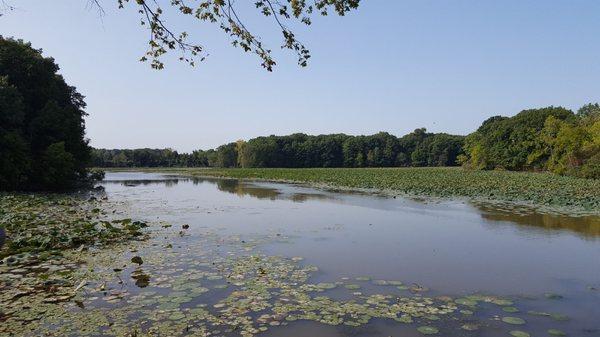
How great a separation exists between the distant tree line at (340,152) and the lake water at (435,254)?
309 ft

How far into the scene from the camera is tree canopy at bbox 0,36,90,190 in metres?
25.1

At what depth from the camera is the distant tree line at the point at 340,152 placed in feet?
362

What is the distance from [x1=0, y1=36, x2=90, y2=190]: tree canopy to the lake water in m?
11.0

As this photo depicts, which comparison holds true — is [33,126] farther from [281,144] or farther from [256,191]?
[281,144]

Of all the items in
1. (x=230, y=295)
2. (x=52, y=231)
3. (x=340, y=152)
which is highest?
(x=340, y=152)

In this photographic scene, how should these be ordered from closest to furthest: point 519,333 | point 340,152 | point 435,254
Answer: point 519,333, point 435,254, point 340,152

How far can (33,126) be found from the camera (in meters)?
28.1

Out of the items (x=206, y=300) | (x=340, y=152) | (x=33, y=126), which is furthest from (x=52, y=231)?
(x=340, y=152)

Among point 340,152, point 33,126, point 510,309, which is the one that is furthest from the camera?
point 340,152

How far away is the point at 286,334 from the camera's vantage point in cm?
548

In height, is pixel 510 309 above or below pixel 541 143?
below

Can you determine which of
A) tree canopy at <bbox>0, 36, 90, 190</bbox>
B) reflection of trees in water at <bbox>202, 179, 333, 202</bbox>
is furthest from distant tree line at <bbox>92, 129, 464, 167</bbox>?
tree canopy at <bbox>0, 36, 90, 190</bbox>

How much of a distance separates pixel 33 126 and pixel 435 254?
89.1ft

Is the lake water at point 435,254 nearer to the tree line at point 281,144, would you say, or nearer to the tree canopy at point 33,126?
the tree canopy at point 33,126
